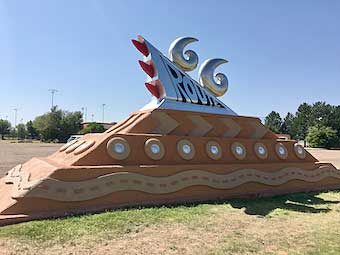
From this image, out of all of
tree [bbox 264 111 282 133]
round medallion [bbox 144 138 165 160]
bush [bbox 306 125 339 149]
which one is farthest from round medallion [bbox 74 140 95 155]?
tree [bbox 264 111 282 133]

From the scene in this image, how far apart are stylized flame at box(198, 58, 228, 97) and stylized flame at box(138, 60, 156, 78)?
2099 millimetres

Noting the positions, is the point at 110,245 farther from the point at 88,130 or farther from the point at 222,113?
the point at 88,130

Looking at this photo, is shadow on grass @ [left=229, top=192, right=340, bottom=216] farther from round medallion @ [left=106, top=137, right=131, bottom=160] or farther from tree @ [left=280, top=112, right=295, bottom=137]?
tree @ [left=280, top=112, right=295, bottom=137]

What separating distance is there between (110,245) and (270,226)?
3571mm

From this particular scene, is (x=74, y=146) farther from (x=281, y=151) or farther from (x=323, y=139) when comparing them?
(x=323, y=139)

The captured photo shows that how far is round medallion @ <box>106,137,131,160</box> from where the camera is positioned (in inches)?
362

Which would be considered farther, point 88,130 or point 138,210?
point 88,130

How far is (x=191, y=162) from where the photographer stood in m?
10.3

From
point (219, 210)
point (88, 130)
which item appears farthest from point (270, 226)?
point (88, 130)

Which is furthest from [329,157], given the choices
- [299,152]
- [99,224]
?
[99,224]

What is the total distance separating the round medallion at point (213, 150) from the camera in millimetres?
10791

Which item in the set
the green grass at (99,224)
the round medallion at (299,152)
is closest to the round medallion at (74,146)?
the green grass at (99,224)

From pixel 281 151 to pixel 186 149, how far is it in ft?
13.5

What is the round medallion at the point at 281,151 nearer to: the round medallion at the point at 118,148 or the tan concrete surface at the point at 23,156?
the round medallion at the point at 118,148
